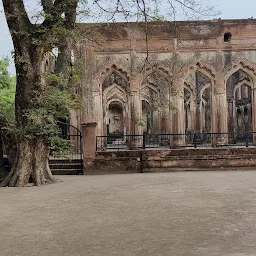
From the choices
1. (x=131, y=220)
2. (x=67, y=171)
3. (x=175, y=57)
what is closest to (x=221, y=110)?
(x=175, y=57)

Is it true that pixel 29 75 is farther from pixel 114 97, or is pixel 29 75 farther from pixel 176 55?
pixel 114 97

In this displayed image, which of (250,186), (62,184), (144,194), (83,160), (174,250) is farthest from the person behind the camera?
(83,160)

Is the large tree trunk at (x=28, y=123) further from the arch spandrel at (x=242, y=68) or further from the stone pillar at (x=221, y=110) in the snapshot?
the arch spandrel at (x=242, y=68)

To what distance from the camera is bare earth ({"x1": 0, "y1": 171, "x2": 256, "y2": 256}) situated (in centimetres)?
383

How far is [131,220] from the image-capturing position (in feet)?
17.0

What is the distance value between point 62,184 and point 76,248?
19.7 ft

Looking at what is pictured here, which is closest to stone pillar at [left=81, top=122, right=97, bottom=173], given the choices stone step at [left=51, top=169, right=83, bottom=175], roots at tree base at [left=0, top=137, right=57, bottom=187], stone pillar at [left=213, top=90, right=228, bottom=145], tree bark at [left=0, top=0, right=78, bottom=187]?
stone step at [left=51, top=169, right=83, bottom=175]

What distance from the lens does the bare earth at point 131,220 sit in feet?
12.6

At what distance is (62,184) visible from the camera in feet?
32.0

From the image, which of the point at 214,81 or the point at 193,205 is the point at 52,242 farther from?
the point at 214,81

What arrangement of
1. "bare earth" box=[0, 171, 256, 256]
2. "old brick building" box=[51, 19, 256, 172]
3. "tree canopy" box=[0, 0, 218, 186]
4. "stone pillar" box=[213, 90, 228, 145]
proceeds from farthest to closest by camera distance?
"stone pillar" box=[213, 90, 228, 145] → "old brick building" box=[51, 19, 256, 172] → "tree canopy" box=[0, 0, 218, 186] → "bare earth" box=[0, 171, 256, 256]

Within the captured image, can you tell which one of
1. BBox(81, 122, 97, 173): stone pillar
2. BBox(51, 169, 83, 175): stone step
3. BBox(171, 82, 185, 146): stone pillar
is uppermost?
BBox(171, 82, 185, 146): stone pillar

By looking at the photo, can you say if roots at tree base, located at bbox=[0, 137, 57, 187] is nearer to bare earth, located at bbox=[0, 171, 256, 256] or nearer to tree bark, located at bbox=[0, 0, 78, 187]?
tree bark, located at bbox=[0, 0, 78, 187]

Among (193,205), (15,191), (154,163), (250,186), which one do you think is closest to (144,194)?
(193,205)
